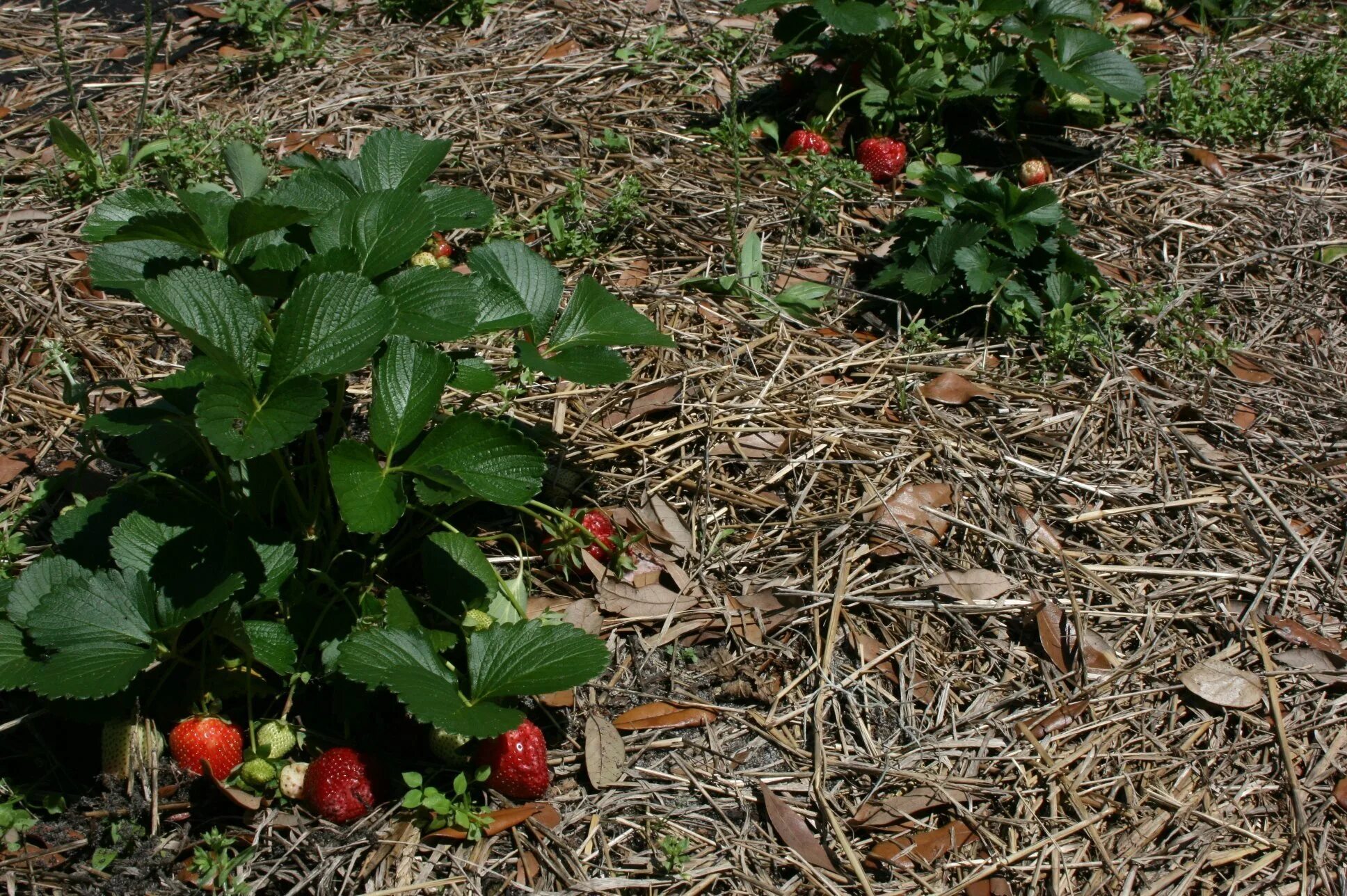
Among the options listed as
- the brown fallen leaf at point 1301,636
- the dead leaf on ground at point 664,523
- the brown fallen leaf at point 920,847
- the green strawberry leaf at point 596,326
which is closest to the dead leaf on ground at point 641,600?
the dead leaf on ground at point 664,523

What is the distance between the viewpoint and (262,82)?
11.6 ft

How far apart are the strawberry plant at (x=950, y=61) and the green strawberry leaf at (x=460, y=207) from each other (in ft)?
4.97

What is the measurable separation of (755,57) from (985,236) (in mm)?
1404

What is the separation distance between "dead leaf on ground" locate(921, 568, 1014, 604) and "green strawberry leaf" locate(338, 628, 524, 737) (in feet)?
3.12

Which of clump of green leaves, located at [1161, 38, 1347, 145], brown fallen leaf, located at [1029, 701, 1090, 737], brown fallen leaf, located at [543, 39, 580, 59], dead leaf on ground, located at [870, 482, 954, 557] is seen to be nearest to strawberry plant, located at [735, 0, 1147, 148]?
clump of green leaves, located at [1161, 38, 1347, 145]

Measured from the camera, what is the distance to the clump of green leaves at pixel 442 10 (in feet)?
12.5

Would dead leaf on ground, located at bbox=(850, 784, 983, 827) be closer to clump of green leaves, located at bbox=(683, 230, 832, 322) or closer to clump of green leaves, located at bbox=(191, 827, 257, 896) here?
clump of green leaves, located at bbox=(191, 827, 257, 896)

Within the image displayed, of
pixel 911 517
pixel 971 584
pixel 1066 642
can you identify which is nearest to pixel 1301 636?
pixel 1066 642

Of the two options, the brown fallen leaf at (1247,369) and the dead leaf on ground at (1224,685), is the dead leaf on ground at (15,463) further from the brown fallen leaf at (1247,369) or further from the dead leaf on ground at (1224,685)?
the brown fallen leaf at (1247,369)

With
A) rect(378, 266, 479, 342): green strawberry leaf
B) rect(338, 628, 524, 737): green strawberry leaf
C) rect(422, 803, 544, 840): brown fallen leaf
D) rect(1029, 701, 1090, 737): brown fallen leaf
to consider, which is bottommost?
rect(1029, 701, 1090, 737): brown fallen leaf

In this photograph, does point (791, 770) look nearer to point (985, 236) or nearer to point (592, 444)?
point (592, 444)

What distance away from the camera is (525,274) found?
2.03 meters

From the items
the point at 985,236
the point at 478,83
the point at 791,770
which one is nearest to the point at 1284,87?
the point at 985,236

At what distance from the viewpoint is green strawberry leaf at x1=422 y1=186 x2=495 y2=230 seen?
2.00m
